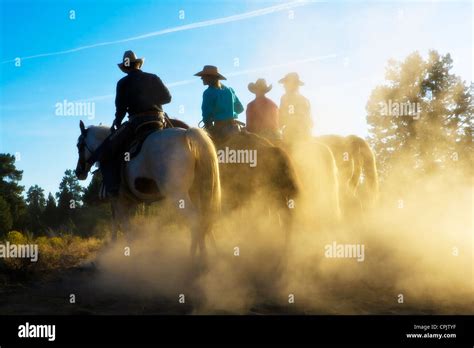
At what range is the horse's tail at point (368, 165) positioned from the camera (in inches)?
474

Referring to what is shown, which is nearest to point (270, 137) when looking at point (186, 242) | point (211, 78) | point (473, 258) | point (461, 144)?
point (211, 78)

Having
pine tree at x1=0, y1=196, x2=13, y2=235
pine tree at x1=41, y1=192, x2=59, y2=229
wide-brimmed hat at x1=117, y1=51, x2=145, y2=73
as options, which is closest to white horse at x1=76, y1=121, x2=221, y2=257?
wide-brimmed hat at x1=117, y1=51, x2=145, y2=73

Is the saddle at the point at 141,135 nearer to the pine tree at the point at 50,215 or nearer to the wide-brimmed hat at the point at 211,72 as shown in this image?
the wide-brimmed hat at the point at 211,72

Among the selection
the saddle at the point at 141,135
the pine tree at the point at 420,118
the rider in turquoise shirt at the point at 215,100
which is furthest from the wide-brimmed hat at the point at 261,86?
the pine tree at the point at 420,118

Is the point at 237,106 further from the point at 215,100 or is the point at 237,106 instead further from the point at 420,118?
the point at 420,118

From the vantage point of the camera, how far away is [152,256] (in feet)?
28.0

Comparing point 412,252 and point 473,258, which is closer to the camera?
point 473,258

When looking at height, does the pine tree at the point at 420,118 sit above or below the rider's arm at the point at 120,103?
above

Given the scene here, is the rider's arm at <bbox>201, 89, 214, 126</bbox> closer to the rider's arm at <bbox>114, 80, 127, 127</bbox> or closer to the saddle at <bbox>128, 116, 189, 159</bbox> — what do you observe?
the saddle at <bbox>128, 116, 189, 159</bbox>

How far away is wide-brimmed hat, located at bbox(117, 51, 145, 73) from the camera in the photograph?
8.41 metres

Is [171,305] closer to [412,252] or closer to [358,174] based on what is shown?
[412,252]

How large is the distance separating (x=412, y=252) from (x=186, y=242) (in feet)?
16.7

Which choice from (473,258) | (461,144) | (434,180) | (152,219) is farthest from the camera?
(461,144)

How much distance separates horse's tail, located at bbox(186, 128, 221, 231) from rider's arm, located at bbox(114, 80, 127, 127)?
1912mm
